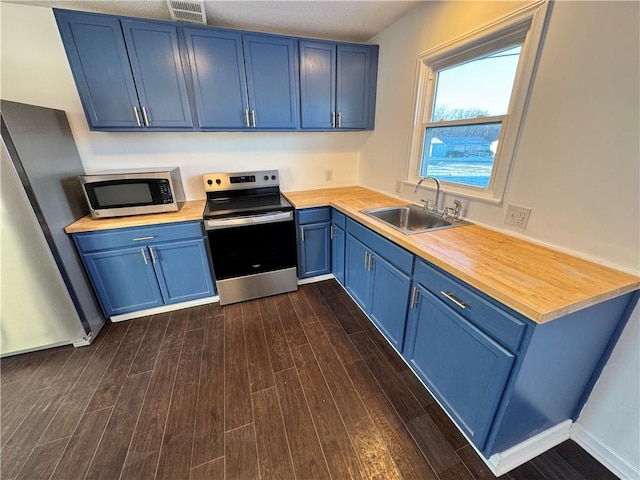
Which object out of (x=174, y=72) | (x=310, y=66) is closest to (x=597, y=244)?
(x=310, y=66)

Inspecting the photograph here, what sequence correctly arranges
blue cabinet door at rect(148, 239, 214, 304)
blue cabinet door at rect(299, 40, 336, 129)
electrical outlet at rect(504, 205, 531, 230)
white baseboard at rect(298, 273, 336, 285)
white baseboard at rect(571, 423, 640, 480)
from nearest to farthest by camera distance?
white baseboard at rect(571, 423, 640, 480) < electrical outlet at rect(504, 205, 531, 230) < blue cabinet door at rect(148, 239, 214, 304) < blue cabinet door at rect(299, 40, 336, 129) < white baseboard at rect(298, 273, 336, 285)

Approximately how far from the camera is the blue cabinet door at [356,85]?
2391 millimetres

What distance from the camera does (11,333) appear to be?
1776 millimetres

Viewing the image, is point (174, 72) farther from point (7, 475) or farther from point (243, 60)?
point (7, 475)

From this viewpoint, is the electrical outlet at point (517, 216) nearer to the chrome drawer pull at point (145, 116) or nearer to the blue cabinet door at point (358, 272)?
the blue cabinet door at point (358, 272)

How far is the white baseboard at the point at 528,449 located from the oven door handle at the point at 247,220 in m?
1.97

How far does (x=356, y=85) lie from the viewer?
2.49 metres

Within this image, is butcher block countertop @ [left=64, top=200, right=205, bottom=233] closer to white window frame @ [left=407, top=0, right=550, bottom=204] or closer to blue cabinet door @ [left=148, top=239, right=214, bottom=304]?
blue cabinet door @ [left=148, top=239, right=214, bottom=304]

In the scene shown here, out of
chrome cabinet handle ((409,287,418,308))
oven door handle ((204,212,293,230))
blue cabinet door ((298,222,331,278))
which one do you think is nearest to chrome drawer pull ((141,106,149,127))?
oven door handle ((204,212,293,230))

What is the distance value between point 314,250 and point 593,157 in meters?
1.99

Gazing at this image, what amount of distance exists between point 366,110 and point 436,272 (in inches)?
78.3

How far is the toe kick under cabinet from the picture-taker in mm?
1942

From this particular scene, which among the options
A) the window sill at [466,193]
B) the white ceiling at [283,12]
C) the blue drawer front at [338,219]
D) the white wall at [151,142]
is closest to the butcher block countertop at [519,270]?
the window sill at [466,193]

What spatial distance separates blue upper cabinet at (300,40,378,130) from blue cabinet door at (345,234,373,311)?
4.05ft
